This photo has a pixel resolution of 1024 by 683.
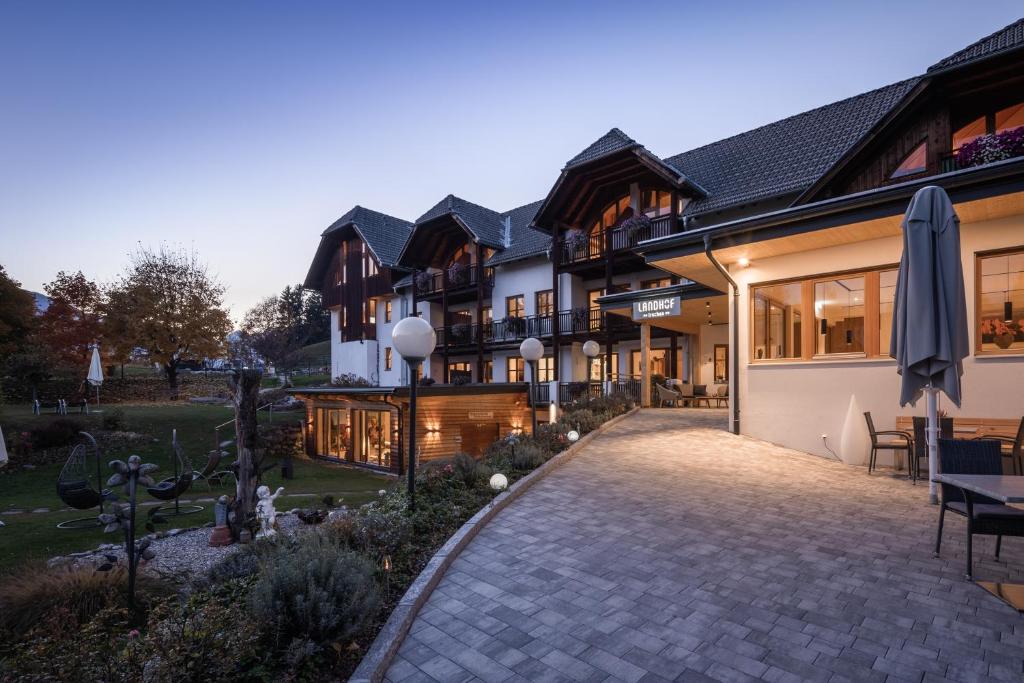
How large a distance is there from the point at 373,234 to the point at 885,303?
24.2m

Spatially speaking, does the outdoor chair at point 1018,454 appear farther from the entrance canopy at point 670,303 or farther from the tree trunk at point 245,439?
the tree trunk at point 245,439

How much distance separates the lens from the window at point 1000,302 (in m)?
7.31

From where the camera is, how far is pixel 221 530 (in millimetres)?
7461

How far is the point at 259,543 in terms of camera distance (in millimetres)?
4824

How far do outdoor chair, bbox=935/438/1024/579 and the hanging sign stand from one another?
7869 mm

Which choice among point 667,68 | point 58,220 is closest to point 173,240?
point 58,220

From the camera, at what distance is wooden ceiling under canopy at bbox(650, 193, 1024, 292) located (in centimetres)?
702

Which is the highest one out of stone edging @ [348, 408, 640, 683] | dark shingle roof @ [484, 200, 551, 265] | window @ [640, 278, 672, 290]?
dark shingle roof @ [484, 200, 551, 265]

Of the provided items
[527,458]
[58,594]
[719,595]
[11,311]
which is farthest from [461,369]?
[719,595]

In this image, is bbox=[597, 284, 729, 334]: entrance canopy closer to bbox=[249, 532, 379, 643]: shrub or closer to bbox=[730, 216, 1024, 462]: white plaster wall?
bbox=[730, 216, 1024, 462]: white plaster wall

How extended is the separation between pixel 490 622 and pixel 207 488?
11786 mm

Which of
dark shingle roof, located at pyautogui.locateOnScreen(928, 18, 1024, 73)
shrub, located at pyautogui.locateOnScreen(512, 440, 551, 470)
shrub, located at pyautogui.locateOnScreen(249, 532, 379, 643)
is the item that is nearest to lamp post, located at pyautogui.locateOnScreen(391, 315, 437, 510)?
shrub, located at pyautogui.locateOnScreen(249, 532, 379, 643)

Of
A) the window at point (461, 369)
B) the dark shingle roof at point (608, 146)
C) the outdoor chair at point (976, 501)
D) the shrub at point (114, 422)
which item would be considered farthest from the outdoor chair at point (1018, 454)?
the shrub at point (114, 422)

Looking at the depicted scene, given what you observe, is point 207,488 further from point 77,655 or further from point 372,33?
point 372,33
